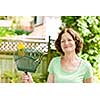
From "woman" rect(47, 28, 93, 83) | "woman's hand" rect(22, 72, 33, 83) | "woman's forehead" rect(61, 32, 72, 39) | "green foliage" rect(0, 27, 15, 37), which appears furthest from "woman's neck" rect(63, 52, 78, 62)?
"green foliage" rect(0, 27, 15, 37)

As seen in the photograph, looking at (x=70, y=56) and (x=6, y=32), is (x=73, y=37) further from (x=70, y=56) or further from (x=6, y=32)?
(x=6, y=32)

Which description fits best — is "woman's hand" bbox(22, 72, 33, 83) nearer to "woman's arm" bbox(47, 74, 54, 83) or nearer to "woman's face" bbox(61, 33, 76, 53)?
"woman's arm" bbox(47, 74, 54, 83)

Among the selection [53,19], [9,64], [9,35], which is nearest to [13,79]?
[9,64]

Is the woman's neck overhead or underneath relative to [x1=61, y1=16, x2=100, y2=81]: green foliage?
underneath

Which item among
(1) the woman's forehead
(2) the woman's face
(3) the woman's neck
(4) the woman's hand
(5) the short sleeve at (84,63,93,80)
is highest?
(1) the woman's forehead

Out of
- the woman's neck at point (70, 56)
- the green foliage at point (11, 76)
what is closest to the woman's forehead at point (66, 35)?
the woman's neck at point (70, 56)

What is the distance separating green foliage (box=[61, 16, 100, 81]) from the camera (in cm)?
225

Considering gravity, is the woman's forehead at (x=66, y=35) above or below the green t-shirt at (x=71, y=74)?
above

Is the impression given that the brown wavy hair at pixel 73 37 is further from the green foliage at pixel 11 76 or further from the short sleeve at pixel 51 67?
the green foliage at pixel 11 76

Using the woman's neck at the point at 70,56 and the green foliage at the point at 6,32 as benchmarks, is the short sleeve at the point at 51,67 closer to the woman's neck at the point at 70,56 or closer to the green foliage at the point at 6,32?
the woman's neck at the point at 70,56

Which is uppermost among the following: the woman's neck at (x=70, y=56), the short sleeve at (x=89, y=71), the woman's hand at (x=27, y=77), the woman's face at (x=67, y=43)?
the woman's face at (x=67, y=43)

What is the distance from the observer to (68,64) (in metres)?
2.28

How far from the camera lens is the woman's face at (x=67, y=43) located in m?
2.24

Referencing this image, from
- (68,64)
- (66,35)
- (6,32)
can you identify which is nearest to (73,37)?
(66,35)
